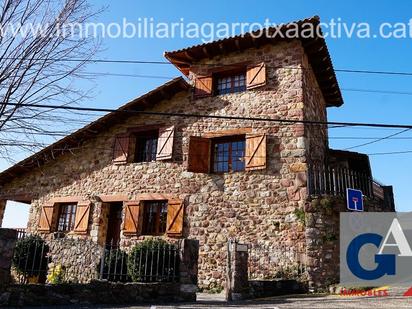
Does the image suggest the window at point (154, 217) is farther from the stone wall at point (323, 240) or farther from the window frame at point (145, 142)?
the stone wall at point (323, 240)

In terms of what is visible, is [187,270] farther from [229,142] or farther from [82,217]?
[82,217]

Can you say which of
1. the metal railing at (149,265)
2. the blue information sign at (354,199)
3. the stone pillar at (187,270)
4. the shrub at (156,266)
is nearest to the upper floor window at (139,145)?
the metal railing at (149,265)

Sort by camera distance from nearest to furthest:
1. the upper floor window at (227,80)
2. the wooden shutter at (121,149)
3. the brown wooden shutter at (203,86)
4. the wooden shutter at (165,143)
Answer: the upper floor window at (227,80), the wooden shutter at (165,143), the brown wooden shutter at (203,86), the wooden shutter at (121,149)

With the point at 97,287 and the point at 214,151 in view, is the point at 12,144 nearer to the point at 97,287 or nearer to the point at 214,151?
the point at 97,287

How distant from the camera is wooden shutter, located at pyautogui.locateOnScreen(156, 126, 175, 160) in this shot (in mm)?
12320

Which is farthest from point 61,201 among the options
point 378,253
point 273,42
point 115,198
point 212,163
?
point 378,253

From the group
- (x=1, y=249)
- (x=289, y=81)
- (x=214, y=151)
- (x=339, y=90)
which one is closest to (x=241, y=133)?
(x=214, y=151)

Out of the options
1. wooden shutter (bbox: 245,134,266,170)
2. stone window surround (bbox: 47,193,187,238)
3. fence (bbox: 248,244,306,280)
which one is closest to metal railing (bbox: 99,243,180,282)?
fence (bbox: 248,244,306,280)

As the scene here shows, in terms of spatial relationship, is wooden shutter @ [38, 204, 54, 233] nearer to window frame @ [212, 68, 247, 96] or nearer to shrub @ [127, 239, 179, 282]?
shrub @ [127, 239, 179, 282]

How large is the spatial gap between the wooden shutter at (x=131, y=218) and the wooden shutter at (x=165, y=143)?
1.79 m

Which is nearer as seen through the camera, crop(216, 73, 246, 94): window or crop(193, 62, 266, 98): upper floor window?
crop(193, 62, 266, 98): upper floor window

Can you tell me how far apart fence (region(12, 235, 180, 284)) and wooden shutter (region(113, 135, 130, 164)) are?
3075 millimetres

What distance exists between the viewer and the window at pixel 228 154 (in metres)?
11.6

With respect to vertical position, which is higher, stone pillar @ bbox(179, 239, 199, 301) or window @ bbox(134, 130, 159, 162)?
window @ bbox(134, 130, 159, 162)
